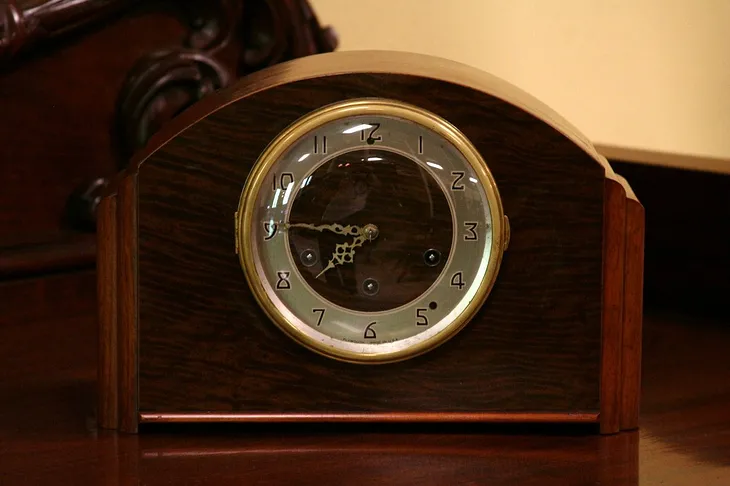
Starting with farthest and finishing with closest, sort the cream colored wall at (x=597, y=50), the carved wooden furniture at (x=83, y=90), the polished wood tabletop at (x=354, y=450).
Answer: the cream colored wall at (x=597, y=50) < the carved wooden furniture at (x=83, y=90) < the polished wood tabletop at (x=354, y=450)

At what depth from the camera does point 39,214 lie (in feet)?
3.86

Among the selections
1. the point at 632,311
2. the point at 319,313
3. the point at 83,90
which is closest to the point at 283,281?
the point at 319,313

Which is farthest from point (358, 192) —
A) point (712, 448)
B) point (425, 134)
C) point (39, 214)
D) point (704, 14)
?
point (704, 14)

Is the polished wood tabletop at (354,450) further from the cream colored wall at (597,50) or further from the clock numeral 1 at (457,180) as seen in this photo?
the cream colored wall at (597,50)

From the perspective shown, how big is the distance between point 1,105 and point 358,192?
531mm

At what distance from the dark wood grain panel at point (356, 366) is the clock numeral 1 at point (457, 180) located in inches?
0.9

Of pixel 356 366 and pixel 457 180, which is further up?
pixel 457 180

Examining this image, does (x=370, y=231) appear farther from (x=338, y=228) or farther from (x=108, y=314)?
(x=108, y=314)

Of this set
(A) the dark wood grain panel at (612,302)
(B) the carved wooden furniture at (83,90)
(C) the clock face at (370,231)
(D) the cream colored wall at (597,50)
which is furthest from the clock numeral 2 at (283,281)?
(D) the cream colored wall at (597,50)

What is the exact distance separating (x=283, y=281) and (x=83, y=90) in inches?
20.8

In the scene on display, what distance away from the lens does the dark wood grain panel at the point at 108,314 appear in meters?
0.78

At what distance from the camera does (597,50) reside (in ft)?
5.58

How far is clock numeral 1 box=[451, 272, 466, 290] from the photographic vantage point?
2.58ft

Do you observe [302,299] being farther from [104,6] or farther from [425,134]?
[104,6]
